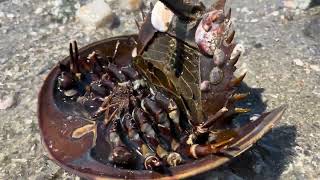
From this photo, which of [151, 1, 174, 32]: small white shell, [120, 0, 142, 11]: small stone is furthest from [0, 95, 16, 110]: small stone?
[151, 1, 174, 32]: small white shell

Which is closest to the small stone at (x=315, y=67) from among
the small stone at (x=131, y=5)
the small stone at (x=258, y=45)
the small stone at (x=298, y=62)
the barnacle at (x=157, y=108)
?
the small stone at (x=298, y=62)

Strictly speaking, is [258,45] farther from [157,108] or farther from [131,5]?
[157,108]

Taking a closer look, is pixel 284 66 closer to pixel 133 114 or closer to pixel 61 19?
pixel 133 114

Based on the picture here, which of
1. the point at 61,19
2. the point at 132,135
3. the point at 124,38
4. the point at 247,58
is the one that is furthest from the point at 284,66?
the point at 61,19

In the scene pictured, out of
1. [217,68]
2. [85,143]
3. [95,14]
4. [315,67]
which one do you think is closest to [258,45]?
[315,67]

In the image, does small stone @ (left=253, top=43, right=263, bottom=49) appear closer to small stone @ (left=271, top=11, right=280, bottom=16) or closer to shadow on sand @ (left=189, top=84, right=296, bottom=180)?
small stone @ (left=271, top=11, right=280, bottom=16)

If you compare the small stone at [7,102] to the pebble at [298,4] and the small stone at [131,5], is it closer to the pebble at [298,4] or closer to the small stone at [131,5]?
the small stone at [131,5]
